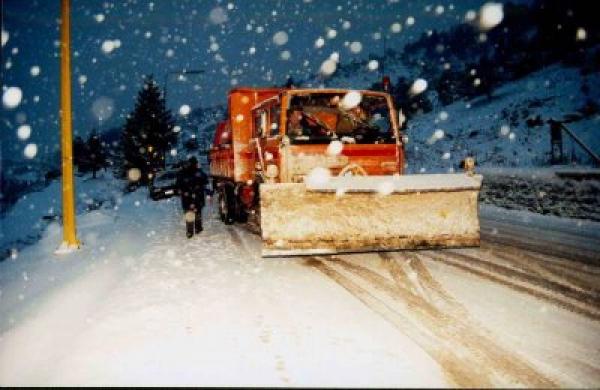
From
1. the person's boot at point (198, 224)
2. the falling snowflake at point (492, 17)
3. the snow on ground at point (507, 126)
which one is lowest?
the person's boot at point (198, 224)

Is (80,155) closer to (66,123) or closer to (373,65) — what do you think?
(373,65)

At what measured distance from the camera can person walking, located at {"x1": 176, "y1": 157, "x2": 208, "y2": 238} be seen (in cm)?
961

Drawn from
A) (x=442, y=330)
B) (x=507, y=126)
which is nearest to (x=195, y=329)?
(x=442, y=330)

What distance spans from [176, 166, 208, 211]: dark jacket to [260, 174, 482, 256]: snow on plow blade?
3.65 meters

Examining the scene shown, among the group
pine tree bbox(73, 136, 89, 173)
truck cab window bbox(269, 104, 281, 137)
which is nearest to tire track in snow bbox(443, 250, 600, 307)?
truck cab window bbox(269, 104, 281, 137)

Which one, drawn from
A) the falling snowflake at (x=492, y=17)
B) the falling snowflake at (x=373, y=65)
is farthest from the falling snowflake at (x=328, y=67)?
the falling snowflake at (x=492, y=17)

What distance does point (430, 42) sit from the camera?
95.7 metres

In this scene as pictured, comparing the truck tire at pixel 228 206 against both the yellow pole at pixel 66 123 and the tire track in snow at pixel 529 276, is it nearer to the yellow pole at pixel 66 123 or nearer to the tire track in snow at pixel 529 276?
the yellow pole at pixel 66 123

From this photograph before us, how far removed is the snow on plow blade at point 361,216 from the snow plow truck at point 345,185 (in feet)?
0.05

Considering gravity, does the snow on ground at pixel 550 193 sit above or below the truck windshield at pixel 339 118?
below

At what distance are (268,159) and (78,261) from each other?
3.64m

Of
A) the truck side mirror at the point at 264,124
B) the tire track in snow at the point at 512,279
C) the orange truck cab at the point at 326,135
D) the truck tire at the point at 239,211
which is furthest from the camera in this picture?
the truck tire at the point at 239,211

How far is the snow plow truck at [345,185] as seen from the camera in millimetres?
6445

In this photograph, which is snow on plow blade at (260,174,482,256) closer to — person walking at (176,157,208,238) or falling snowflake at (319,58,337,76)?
person walking at (176,157,208,238)
